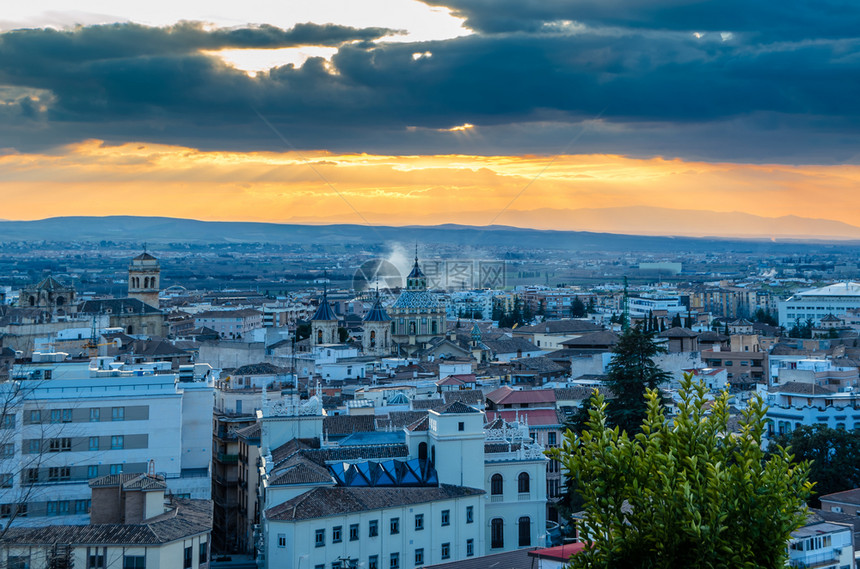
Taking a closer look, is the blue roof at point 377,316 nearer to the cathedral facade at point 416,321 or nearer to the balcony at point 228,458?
the cathedral facade at point 416,321

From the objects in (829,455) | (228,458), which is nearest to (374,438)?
(228,458)

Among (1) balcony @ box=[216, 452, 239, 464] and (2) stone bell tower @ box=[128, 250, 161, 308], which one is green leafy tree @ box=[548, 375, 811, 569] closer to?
(1) balcony @ box=[216, 452, 239, 464]

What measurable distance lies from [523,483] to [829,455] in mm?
8415

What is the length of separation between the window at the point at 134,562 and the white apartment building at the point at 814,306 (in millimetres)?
89808

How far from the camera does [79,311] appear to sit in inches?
2830

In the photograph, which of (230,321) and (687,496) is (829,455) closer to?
(687,496)

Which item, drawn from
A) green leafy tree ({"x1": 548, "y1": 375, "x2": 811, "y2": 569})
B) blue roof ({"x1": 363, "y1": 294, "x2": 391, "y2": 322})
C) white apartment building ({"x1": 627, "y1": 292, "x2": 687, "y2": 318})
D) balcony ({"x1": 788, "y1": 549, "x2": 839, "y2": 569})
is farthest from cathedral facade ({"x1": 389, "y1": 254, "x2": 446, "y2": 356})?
green leafy tree ({"x1": 548, "y1": 375, "x2": 811, "y2": 569})

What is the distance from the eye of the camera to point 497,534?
26.3 m

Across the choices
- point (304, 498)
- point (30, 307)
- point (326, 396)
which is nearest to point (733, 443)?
point (304, 498)

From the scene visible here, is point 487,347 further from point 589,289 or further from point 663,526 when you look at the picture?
point 589,289

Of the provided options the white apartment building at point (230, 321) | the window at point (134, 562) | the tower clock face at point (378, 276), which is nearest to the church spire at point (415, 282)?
the white apartment building at point (230, 321)

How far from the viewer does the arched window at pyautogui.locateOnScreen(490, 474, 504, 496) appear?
2666cm

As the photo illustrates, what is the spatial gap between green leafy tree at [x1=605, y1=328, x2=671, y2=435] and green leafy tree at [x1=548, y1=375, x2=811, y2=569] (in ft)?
65.9

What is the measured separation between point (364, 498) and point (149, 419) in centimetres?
574
